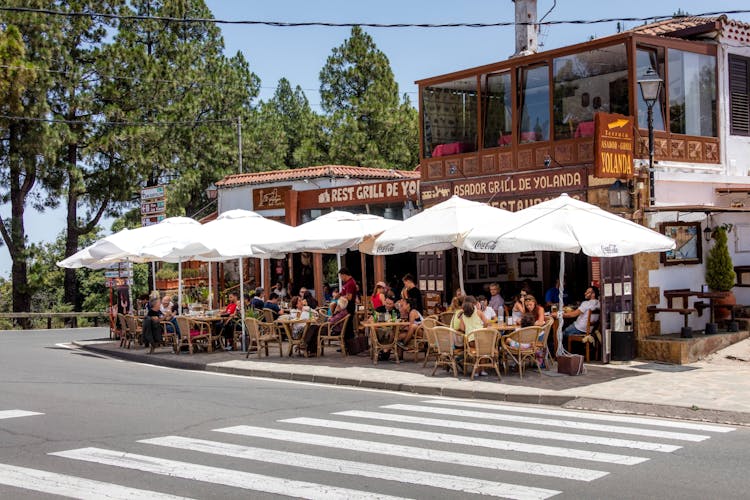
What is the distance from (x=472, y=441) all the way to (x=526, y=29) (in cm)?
1593

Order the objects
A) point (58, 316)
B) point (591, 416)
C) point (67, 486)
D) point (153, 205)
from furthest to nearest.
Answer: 1. point (58, 316)
2. point (153, 205)
3. point (591, 416)
4. point (67, 486)

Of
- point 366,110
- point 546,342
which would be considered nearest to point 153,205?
point 546,342

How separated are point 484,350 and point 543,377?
1.07 metres

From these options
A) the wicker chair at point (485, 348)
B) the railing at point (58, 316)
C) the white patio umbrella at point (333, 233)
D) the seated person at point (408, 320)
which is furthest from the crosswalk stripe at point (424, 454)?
the railing at point (58, 316)

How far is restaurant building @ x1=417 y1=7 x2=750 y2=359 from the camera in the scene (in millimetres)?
16219

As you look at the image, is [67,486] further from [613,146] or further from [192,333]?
[192,333]

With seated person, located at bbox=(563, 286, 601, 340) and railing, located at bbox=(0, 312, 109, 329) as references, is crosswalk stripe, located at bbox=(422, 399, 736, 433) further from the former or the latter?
railing, located at bbox=(0, 312, 109, 329)

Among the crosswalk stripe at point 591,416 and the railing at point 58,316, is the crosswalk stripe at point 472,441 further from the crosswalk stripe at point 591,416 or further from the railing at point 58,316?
the railing at point 58,316

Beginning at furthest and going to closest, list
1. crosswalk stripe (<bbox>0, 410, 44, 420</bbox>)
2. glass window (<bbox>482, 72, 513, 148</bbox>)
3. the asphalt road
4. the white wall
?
glass window (<bbox>482, 72, 513, 148</bbox>), the white wall, crosswalk stripe (<bbox>0, 410, 44, 420</bbox>), the asphalt road

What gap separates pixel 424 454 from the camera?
27.7 feet

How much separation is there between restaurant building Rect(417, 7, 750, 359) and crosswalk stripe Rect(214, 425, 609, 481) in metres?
7.78

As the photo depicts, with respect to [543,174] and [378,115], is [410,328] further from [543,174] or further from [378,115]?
[378,115]

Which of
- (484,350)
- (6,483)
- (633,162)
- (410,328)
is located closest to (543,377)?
(484,350)

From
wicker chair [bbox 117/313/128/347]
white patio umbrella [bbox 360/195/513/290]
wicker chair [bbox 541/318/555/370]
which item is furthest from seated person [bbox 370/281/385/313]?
wicker chair [bbox 117/313/128/347]
